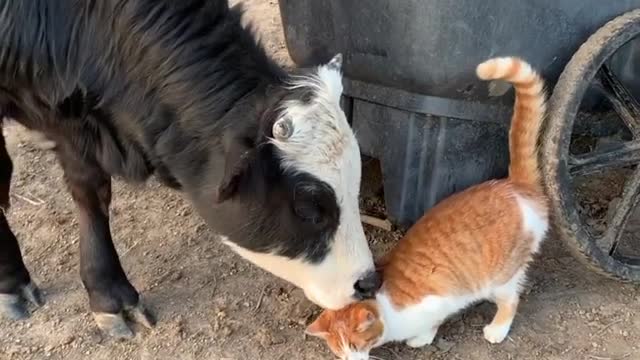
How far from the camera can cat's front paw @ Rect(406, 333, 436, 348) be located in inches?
96.7

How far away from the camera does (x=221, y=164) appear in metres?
2.01

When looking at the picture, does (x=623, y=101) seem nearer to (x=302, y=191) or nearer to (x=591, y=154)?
(x=591, y=154)

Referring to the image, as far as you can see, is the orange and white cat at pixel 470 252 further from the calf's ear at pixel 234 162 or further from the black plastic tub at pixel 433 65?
the calf's ear at pixel 234 162

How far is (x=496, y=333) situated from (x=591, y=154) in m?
0.57

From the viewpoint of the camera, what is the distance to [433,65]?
2.39 m

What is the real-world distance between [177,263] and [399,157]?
2.70 ft

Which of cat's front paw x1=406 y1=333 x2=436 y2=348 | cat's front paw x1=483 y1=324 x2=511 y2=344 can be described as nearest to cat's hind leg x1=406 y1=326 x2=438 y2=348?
cat's front paw x1=406 y1=333 x2=436 y2=348

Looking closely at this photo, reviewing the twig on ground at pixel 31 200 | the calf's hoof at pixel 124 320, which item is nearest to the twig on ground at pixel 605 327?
the calf's hoof at pixel 124 320

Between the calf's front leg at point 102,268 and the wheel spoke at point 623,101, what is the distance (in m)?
1.44

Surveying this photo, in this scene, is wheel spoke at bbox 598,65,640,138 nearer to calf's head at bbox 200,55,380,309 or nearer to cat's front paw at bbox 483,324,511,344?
cat's front paw at bbox 483,324,511,344

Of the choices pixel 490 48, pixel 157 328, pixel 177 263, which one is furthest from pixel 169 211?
pixel 490 48

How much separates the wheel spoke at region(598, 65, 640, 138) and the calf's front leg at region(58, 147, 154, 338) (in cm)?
144

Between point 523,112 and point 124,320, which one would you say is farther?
point 124,320

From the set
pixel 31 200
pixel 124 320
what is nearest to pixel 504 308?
pixel 124 320
